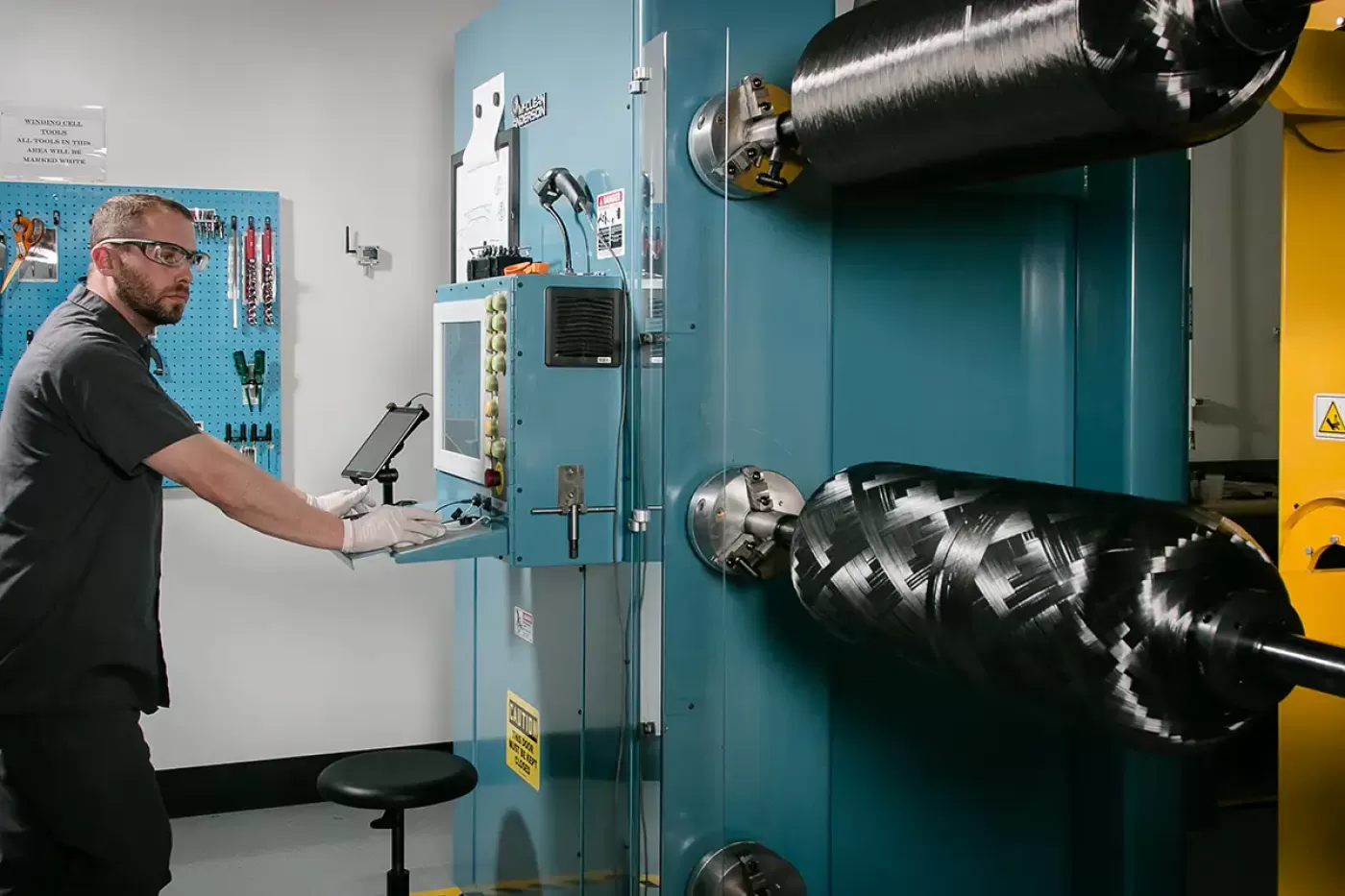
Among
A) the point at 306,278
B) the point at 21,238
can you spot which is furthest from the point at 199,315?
the point at 21,238

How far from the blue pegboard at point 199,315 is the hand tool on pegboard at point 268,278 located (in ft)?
0.05

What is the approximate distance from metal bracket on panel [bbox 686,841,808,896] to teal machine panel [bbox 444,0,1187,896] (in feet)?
0.09

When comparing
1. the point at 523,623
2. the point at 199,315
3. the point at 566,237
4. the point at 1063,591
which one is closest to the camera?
the point at 1063,591

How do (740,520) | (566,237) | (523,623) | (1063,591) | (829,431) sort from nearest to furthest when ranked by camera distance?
(1063,591) → (740,520) → (829,431) → (566,237) → (523,623)

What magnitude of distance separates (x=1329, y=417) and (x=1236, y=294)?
287 centimetres

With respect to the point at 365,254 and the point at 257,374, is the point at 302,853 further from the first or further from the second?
the point at 365,254

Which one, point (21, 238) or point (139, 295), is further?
point (21, 238)

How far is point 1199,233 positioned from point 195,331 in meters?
3.41

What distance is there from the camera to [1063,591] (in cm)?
137

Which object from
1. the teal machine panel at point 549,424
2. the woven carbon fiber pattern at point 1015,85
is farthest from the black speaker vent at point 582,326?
the woven carbon fiber pattern at point 1015,85

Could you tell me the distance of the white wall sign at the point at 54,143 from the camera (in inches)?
142

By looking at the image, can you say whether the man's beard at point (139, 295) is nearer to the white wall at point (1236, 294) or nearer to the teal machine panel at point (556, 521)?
the teal machine panel at point (556, 521)

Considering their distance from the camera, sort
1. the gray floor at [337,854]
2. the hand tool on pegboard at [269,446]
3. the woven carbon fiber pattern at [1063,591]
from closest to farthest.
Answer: the woven carbon fiber pattern at [1063,591]
the gray floor at [337,854]
the hand tool on pegboard at [269,446]

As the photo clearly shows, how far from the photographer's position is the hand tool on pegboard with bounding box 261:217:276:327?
150 inches
